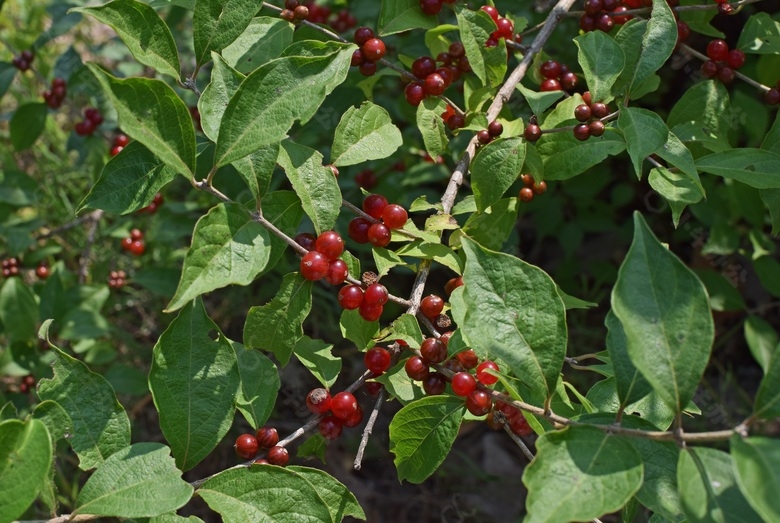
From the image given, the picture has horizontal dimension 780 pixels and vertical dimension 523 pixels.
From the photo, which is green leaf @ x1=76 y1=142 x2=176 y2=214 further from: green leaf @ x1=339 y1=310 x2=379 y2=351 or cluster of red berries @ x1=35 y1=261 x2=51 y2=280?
cluster of red berries @ x1=35 y1=261 x2=51 y2=280

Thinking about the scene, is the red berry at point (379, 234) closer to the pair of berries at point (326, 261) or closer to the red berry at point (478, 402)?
the pair of berries at point (326, 261)

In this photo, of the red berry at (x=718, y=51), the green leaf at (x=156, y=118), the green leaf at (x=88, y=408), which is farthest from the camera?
the red berry at (x=718, y=51)

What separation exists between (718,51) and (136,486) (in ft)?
5.91

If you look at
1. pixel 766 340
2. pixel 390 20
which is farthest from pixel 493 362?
pixel 766 340

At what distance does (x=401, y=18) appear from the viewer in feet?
6.37

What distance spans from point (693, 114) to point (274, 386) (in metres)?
1.29

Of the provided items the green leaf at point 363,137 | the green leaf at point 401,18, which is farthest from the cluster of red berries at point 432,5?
the green leaf at point 363,137

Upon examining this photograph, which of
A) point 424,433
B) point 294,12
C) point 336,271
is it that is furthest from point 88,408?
point 294,12

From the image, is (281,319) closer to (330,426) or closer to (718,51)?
(330,426)

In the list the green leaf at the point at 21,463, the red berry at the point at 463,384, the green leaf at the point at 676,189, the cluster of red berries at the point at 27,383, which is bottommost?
the cluster of red berries at the point at 27,383

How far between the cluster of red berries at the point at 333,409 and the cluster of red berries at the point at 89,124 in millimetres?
1792

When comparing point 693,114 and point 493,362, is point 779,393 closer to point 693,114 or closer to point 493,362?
point 493,362

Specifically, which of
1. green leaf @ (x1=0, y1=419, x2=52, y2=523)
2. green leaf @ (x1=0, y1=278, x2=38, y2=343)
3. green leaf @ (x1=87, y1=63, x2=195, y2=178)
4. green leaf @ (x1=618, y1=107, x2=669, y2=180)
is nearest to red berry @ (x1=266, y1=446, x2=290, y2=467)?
green leaf @ (x1=0, y1=419, x2=52, y2=523)

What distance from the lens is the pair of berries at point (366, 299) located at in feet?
4.91
